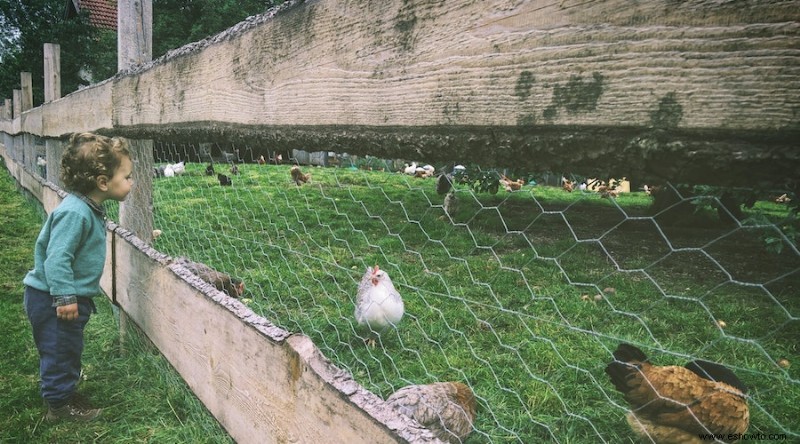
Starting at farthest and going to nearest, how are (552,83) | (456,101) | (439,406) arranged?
(439,406)
(456,101)
(552,83)

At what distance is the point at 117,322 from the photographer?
291cm

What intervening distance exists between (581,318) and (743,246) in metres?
2.88

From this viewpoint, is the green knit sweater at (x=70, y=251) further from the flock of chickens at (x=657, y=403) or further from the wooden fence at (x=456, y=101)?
the wooden fence at (x=456, y=101)

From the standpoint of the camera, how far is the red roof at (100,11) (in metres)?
18.3

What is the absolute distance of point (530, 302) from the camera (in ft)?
10.6

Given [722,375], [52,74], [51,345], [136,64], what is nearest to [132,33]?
[136,64]

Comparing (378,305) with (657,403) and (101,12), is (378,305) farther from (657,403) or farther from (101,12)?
(101,12)

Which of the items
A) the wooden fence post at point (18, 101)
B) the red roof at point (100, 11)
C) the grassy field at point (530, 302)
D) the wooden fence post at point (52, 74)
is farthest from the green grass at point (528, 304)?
the red roof at point (100, 11)

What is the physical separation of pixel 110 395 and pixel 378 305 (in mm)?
1283

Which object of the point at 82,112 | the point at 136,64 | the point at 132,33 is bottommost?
the point at 82,112

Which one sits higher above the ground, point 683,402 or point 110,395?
point 683,402

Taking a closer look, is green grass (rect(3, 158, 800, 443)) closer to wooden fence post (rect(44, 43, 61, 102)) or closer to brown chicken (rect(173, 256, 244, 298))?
brown chicken (rect(173, 256, 244, 298))

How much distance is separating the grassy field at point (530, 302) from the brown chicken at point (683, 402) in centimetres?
11

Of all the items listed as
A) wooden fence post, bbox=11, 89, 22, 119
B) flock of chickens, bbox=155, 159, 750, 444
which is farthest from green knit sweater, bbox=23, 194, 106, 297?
wooden fence post, bbox=11, 89, 22, 119
